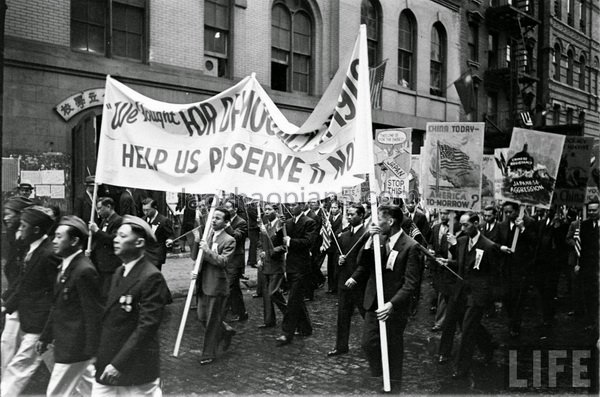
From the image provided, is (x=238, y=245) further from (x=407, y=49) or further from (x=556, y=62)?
(x=556, y=62)

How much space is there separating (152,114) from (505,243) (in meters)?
6.12

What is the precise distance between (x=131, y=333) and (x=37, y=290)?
1.41 m

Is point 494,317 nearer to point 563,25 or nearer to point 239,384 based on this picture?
point 239,384

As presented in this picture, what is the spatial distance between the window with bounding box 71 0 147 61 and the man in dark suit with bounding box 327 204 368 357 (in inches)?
368

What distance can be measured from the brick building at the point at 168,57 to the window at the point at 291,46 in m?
0.03

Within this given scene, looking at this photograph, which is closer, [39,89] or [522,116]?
[39,89]

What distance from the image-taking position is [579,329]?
372 inches

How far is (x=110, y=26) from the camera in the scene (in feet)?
49.2

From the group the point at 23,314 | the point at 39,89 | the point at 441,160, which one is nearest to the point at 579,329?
the point at 441,160

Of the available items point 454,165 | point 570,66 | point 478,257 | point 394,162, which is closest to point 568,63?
point 570,66

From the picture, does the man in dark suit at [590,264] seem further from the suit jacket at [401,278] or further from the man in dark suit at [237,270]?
the man in dark suit at [237,270]

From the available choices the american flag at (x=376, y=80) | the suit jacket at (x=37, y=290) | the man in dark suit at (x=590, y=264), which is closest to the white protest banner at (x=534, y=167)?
the man in dark suit at (x=590, y=264)

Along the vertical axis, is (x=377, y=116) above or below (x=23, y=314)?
above

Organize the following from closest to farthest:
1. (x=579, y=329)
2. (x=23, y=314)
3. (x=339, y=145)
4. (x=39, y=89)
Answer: (x=23, y=314) < (x=339, y=145) < (x=579, y=329) < (x=39, y=89)
